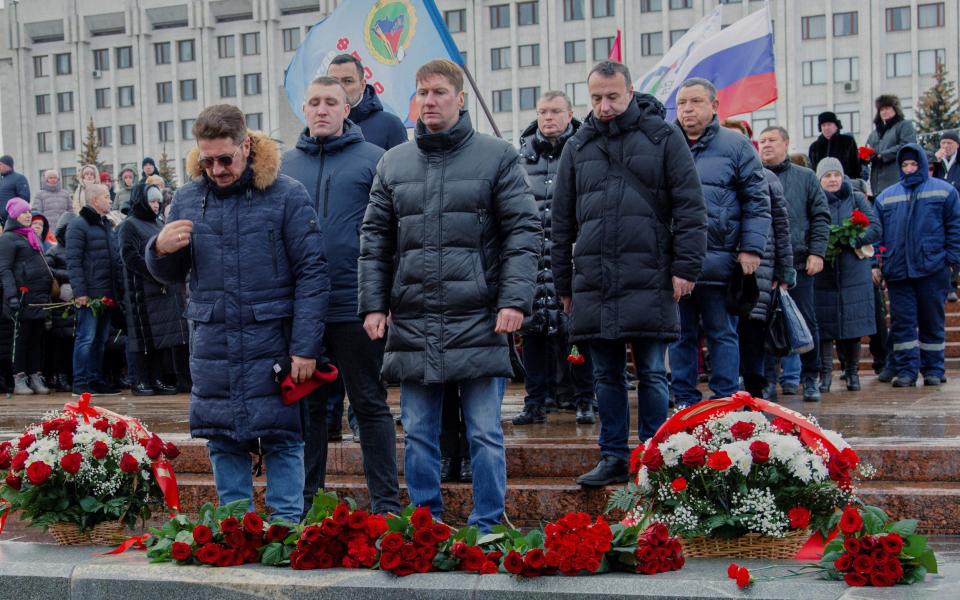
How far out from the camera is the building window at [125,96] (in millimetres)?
79562

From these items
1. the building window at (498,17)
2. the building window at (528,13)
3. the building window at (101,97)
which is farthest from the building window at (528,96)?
the building window at (101,97)

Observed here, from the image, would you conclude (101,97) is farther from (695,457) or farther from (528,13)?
(695,457)

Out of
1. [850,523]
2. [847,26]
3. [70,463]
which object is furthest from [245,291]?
[847,26]

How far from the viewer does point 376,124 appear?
6895 millimetres

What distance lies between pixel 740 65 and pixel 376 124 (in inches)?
265

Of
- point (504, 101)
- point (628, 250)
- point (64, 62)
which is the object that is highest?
point (64, 62)

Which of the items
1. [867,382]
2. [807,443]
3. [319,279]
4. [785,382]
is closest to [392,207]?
[319,279]

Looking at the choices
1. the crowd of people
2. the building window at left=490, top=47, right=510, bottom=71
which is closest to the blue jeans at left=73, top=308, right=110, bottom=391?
the crowd of people

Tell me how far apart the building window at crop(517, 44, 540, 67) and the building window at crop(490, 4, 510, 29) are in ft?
5.63

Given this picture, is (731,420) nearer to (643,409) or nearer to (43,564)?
(643,409)

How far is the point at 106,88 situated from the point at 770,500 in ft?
265

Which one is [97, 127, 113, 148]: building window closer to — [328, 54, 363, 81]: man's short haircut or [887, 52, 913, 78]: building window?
[887, 52, 913, 78]: building window

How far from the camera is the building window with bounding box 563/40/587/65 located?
69.6m

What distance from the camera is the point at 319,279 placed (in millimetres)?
5426
